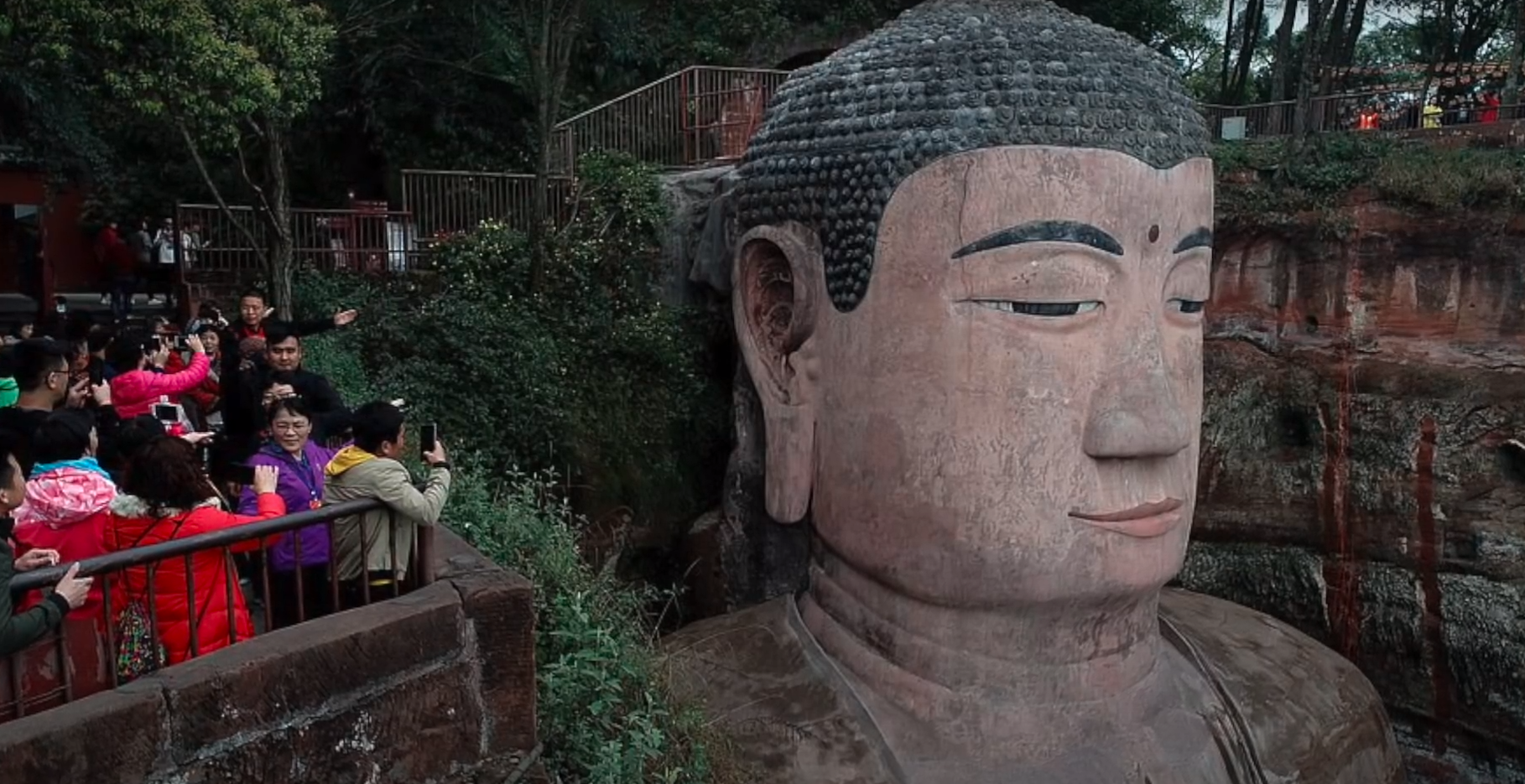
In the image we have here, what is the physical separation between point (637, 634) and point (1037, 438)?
186 centimetres

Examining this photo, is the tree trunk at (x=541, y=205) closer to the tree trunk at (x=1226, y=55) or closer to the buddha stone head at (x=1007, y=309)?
the buddha stone head at (x=1007, y=309)

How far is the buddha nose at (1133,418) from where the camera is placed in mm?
5223

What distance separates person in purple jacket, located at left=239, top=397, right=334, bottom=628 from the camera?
408 cm

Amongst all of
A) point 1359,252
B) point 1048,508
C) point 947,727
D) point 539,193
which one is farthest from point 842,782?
point 1359,252

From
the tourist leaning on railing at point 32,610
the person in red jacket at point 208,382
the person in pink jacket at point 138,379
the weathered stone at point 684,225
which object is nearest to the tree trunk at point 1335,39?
the weathered stone at point 684,225

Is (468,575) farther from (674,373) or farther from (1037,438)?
(674,373)

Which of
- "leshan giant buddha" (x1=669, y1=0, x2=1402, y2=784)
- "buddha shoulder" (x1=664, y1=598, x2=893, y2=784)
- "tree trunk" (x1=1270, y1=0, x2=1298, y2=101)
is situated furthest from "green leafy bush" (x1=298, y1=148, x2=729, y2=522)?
"tree trunk" (x1=1270, y1=0, x2=1298, y2=101)

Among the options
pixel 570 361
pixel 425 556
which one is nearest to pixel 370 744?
pixel 425 556

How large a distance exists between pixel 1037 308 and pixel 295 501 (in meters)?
3.05

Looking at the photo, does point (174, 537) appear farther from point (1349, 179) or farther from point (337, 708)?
point (1349, 179)

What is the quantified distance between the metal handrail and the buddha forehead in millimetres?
2833

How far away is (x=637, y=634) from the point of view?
491cm

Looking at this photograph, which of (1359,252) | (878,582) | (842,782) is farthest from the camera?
(1359,252)

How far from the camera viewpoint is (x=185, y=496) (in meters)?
3.45
